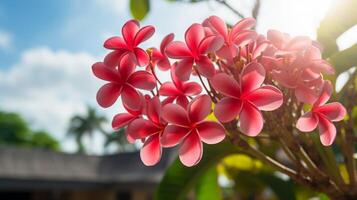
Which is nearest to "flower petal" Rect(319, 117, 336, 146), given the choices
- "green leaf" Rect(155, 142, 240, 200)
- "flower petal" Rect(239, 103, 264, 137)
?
"flower petal" Rect(239, 103, 264, 137)

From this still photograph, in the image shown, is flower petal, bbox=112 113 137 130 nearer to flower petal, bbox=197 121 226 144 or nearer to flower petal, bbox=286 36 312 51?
flower petal, bbox=197 121 226 144

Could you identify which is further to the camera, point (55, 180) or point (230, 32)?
point (55, 180)

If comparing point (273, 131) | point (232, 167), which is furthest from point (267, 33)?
point (232, 167)

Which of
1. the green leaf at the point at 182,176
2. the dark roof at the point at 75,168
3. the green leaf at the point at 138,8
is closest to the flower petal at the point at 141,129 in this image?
the green leaf at the point at 182,176

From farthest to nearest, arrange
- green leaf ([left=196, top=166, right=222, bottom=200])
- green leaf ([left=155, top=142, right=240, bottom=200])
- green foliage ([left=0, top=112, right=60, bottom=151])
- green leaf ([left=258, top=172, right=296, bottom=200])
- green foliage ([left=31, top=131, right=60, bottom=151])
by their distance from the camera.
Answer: green foliage ([left=31, top=131, right=60, bottom=151]) < green foliage ([left=0, top=112, right=60, bottom=151]) < green leaf ([left=196, top=166, right=222, bottom=200]) < green leaf ([left=258, top=172, right=296, bottom=200]) < green leaf ([left=155, top=142, right=240, bottom=200])

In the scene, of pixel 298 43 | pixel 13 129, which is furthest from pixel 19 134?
pixel 298 43

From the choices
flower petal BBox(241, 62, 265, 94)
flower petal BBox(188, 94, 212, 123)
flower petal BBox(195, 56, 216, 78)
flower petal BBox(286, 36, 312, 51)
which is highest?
flower petal BBox(195, 56, 216, 78)

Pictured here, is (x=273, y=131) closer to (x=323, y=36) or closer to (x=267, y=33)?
(x=267, y=33)
